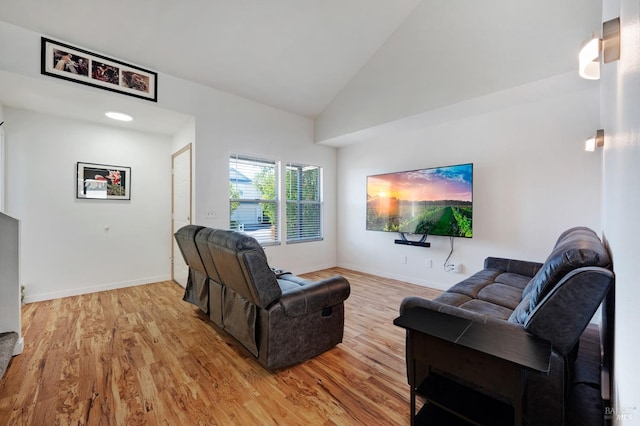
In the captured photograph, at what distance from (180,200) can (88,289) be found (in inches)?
69.3

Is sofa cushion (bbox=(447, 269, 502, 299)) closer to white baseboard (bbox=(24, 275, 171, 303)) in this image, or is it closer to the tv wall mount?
the tv wall mount

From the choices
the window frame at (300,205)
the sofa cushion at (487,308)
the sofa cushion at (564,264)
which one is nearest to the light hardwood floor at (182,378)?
the sofa cushion at (487,308)

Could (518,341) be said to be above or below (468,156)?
below

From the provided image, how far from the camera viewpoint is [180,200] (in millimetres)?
4164

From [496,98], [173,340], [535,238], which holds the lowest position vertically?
[173,340]

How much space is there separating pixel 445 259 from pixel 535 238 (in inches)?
43.0

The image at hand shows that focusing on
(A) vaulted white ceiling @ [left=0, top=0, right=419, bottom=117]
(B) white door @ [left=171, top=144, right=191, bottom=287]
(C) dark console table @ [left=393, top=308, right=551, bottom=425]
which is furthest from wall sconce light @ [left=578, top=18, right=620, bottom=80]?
(B) white door @ [left=171, top=144, right=191, bottom=287]

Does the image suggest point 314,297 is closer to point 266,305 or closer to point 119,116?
point 266,305

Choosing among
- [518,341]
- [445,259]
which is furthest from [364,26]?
[518,341]

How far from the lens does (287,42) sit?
3430 millimetres

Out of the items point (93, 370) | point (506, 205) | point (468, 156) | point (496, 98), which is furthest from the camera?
point (468, 156)

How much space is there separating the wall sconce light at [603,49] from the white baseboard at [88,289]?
5374 millimetres

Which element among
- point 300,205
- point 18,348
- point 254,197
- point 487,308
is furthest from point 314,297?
point 300,205

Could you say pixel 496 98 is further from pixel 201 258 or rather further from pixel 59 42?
pixel 59 42
